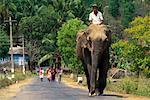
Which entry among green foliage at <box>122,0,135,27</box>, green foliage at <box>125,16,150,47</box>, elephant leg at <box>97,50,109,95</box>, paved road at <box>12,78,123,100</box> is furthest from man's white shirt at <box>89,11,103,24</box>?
green foliage at <box>122,0,135,27</box>

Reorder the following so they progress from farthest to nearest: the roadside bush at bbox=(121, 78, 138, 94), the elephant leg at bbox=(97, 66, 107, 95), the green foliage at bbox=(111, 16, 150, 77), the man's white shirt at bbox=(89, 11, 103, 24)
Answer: the green foliage at bbox=(111, 16, 150, 77) → the roadside bush at bbox=(121, 78, 138, 94) → the elephant leg at bbox=(97, 66, 107, 95) → the man's white shirt at bbox=(89, 11, 103, 24)

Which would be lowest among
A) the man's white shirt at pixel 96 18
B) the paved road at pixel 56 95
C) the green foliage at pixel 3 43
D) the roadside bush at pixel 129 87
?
the paved road at pixel 56 95

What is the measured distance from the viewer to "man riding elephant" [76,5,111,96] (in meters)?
16.7

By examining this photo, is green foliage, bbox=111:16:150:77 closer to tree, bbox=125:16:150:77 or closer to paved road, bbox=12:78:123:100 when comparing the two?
tree, bbox=125:16:150:77

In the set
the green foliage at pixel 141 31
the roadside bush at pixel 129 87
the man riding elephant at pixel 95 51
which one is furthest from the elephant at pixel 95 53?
the green foliage at pixel 141 31

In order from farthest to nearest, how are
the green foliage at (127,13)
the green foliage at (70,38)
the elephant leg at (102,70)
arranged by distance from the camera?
1. the green foliage at (127,13)
2. the green foliage at (70,38)
3. the elephant leg at (102,70)

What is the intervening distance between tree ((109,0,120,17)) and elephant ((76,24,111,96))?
103 meters

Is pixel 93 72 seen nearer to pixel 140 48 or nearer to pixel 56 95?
pixel 56 95

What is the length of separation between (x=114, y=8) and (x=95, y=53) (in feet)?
353

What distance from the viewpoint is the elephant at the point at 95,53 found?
16.6 metres

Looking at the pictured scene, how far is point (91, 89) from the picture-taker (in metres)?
17.1

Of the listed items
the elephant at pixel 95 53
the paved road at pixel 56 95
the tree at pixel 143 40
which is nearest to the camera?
the paved road at pixel 56 95

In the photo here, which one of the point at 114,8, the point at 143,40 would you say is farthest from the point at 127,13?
the point at 143,40

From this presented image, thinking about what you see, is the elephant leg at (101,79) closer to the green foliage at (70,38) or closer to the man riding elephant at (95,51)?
the man riding elephant at (95,51)
